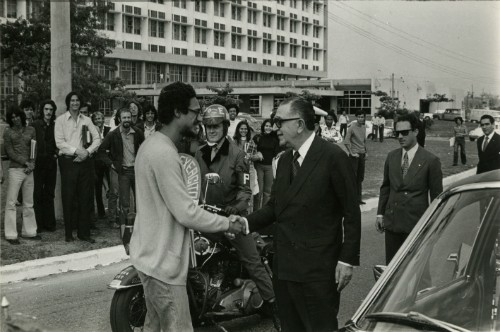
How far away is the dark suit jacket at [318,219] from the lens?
162 inches

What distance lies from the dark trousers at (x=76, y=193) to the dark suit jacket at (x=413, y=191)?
193 inches

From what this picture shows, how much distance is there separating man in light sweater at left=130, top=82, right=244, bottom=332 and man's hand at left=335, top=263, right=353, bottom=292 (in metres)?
0.86

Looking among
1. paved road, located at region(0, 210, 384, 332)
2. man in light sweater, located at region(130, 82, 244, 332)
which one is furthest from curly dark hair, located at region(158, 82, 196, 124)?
paved road, located at region(0, 210, 384, 332)

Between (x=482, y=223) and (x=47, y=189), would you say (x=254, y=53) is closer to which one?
(x=47, y=189)

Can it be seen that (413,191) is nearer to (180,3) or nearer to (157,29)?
(157,29)

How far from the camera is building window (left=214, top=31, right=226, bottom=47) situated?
88312mm

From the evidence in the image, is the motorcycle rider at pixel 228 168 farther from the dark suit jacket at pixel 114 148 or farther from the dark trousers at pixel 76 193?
the dark suit jacket at pixel 114 148

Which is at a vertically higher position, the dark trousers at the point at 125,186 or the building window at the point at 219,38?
the building window at the point at 219,38

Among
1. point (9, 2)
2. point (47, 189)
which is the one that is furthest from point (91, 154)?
point (9, 2)

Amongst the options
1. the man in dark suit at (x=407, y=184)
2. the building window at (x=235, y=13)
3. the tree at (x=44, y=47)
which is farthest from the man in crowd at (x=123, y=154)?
the building window at (x=235, y=13)

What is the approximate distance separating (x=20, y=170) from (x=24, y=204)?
0.48m

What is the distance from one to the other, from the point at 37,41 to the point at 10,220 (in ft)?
71.3

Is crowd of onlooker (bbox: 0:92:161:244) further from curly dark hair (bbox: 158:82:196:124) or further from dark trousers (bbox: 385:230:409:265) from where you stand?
curly dark hair (bbox: 158:82:196:124)

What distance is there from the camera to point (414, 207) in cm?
620
